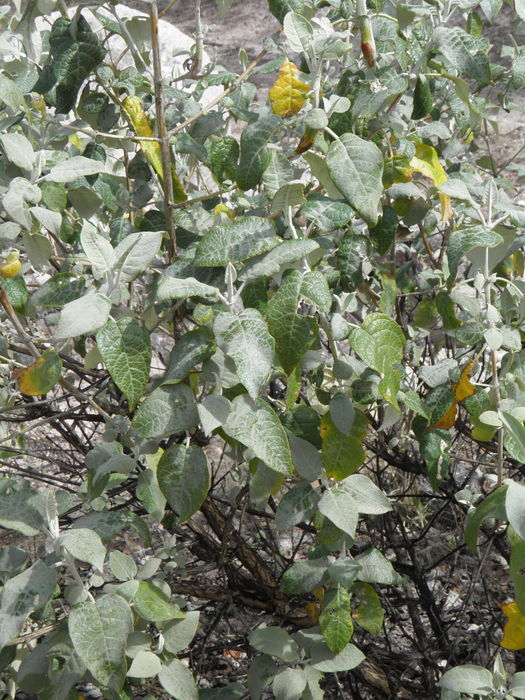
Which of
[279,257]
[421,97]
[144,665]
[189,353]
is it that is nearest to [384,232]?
[421,97]

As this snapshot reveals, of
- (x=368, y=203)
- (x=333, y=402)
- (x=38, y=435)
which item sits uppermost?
(x=368, y=203)

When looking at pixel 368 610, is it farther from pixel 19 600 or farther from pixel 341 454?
pixel 19 600

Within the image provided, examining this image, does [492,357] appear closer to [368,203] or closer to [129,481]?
[368,203]

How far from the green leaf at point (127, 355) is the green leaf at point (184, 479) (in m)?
0.14

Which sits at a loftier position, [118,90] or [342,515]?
[118,90]

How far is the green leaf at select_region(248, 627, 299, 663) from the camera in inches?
48.3

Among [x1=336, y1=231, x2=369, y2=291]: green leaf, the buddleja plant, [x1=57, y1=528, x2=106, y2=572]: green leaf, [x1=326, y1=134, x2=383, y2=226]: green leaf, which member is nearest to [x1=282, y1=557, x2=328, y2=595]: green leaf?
the buddleja plant

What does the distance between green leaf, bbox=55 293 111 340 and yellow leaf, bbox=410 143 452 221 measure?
64cm

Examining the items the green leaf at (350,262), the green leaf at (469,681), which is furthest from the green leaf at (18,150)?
the green leaf at (469,681)

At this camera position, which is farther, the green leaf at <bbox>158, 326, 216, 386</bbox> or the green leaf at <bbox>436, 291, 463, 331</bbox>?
the green leaf at <bbox>436, 291, 463, 331</bbox>

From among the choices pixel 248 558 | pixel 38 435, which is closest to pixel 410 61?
pixel 248 558

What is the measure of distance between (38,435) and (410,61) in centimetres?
184

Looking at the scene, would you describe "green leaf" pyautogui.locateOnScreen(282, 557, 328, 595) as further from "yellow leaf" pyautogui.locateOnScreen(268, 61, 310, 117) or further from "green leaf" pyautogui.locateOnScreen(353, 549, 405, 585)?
"yellow leaf" pyautogui.locateOnScreen(268, 61, 310, 117)

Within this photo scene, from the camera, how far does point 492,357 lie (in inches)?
50.9
